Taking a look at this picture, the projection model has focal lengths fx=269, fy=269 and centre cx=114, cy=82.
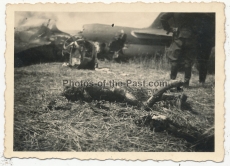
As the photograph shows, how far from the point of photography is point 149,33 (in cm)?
260

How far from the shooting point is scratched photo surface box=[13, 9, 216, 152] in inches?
99.5

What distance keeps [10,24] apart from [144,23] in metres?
1.29

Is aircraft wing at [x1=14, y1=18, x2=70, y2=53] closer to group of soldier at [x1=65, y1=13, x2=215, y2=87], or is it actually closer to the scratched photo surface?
the scratched photo surface

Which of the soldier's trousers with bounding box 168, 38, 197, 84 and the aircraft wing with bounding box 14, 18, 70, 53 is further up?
the aircraft wing with bounding box 14, 18, 70, 53

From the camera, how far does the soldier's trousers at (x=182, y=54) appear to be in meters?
2.58

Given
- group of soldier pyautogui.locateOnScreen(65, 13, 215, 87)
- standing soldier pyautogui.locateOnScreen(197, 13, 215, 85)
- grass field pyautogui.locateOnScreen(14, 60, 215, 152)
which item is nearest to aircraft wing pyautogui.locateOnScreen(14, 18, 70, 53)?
grass field pyautogui.locateOnScreen(14, 60, 215, 152)

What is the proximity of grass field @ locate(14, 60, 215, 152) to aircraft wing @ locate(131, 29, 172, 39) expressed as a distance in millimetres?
259

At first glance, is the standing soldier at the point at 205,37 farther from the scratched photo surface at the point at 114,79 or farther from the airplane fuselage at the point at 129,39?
the airplane fuselage at the point at 129,39

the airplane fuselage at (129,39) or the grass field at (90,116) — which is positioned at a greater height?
the airplane fuselage at (129,39)

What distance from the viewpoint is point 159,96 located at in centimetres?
257

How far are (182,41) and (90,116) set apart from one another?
114 cm

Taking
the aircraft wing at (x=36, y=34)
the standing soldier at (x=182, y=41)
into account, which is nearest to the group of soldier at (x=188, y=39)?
the standing soldier at (x=182, y=41)

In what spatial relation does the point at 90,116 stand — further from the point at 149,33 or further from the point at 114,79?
the point at 149,33
